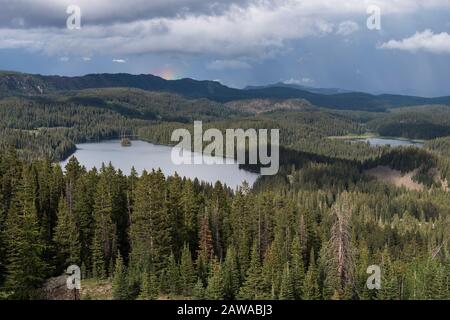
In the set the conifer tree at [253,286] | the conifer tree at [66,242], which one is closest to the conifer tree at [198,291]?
the conifer tree at [253,286]

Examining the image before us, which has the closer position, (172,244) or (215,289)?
(215,289)

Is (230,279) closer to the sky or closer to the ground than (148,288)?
closer to the ground

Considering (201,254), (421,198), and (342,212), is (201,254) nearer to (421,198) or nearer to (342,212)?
(342,212)

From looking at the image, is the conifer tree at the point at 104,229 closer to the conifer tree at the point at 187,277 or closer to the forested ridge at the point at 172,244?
the forested ridge at the point at 172,244

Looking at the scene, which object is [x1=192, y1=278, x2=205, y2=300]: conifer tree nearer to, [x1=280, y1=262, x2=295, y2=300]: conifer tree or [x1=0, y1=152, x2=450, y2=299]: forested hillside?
[x1=0, y1=152, x2=450, y2=299]: forested hillside

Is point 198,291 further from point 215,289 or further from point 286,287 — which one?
point 286,287

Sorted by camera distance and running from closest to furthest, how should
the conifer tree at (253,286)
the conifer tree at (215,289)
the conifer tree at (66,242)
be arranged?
the conifer tree at (215,289), the conifer tree at (253,286), the conifer tree at (66,242)

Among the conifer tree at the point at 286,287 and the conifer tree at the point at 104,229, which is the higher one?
the conifer tree at the point at 104,229

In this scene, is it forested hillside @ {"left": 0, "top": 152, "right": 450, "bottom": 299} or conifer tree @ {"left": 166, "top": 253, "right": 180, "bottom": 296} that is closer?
forested hillside @ {"left": 0, "top": 152, "right": 450, "bottom": 299}

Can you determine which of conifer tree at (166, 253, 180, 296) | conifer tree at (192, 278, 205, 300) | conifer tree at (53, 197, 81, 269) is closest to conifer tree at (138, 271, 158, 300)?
conifer tree at (166, 253, 180, 296)

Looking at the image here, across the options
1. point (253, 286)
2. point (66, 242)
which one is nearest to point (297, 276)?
point (253, 286)
